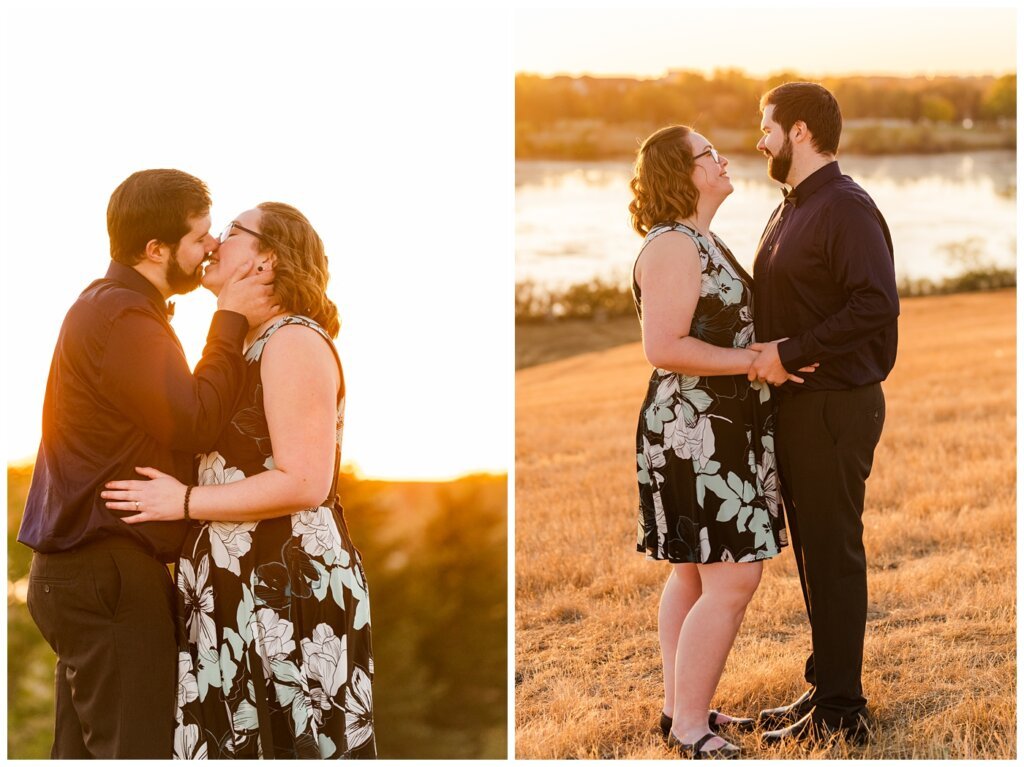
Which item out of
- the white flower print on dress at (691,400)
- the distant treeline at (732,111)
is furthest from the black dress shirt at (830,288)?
the distant treeline at (732,111)

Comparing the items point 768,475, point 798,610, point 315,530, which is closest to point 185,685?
point 315,530

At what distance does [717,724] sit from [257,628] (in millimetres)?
1681

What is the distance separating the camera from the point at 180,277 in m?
2.81

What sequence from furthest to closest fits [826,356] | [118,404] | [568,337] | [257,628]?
[568,337]
[826,356]
[257,628]
[118,404]

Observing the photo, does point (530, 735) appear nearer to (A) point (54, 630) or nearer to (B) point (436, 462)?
(A) point (54, 630)

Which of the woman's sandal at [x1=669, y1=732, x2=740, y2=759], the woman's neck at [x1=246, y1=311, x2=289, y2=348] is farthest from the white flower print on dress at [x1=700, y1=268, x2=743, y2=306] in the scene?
the woman's sandal at [x1=669, y1=732, x2=740, y2=759]

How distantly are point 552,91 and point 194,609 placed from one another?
1431cm

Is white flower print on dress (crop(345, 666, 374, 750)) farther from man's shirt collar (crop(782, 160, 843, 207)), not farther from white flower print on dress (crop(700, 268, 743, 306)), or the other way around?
man's shirt collar (crop(782, 160, 843, 207))

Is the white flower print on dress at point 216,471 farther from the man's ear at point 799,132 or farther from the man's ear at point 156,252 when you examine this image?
the man's ear at point 799,132

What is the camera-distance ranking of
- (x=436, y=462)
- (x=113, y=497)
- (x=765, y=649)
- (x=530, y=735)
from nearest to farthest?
1. (x=113, y=497)
2. (x=530, y=735)
3. (x=765, y=649)
4. (x=436, y=462)

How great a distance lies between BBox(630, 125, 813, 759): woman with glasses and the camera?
3.20 metres

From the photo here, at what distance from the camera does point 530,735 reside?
386cm

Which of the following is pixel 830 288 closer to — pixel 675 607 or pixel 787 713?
pixel 675 607

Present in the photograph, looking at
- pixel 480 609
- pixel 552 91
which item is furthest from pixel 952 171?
pixel 480 609
